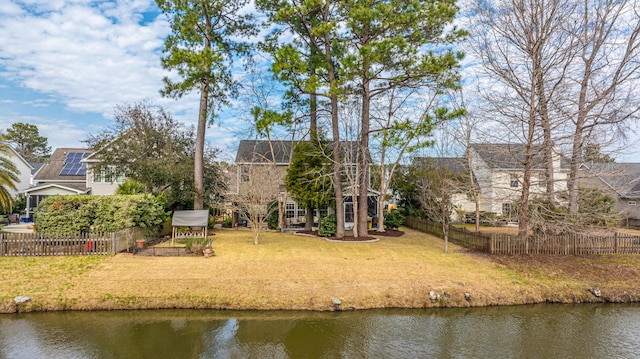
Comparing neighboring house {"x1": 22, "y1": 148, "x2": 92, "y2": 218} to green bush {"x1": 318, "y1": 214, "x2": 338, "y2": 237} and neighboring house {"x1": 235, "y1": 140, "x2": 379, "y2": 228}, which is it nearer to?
neighboring house {"x1": 235, "y1": 140, "x2": 379, "y2": 228}

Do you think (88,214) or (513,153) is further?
(88,214)

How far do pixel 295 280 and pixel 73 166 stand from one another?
102 ft

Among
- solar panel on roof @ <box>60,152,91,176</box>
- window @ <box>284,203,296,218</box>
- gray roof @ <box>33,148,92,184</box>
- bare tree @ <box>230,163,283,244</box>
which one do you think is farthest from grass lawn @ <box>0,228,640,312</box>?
solar panel on roof @ <box>60,152,91,176</box>

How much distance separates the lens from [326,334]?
31.7ft

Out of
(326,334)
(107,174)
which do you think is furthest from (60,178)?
(326,334)

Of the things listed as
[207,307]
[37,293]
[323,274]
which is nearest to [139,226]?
[37,293]

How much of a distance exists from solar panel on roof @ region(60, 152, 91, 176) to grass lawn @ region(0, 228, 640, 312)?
2105 cm

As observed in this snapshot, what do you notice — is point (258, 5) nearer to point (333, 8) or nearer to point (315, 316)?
point (333, 8)

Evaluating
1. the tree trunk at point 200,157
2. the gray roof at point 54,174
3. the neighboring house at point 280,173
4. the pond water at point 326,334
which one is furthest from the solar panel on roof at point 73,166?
the pond water at point 326,334

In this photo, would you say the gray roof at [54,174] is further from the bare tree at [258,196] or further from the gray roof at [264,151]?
the bare tree at [258,196]

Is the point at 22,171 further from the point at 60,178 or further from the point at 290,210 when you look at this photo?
the point at 290,210

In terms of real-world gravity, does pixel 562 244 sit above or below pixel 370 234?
above

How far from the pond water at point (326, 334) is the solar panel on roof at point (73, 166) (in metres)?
26.4

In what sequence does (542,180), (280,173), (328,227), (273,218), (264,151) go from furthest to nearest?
1. (264,151)
2. (280,173)
3. (273,218)
4. (328,227)
5. (542,180)
